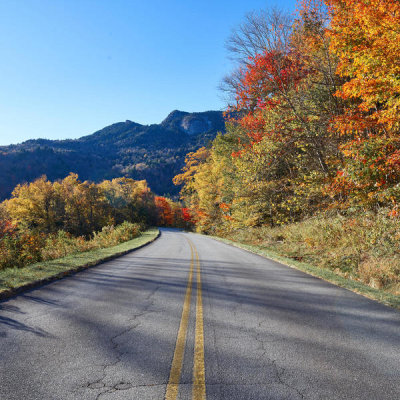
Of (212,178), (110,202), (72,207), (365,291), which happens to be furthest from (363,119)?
(110,202)

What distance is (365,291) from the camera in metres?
6.23

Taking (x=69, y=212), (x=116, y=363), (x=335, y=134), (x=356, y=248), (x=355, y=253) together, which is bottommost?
(x=69, y=212)

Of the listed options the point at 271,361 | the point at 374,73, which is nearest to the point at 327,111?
the point at 374,73

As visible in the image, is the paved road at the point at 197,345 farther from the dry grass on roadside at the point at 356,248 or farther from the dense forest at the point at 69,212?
the dense forest at the point at 69,212

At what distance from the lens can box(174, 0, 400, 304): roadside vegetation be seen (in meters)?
8.27

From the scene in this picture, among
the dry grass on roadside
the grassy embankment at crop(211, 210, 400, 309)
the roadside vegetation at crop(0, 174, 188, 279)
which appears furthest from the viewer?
the roadside vegetation at crop(0, 174, 188, 279)

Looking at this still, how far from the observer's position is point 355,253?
389 inches

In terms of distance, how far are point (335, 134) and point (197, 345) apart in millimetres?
14268

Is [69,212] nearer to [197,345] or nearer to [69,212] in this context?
[69,212]

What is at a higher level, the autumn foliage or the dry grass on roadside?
the autumn foliage

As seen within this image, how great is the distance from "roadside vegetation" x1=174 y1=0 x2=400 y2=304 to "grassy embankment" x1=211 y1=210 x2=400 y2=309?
0.16ft

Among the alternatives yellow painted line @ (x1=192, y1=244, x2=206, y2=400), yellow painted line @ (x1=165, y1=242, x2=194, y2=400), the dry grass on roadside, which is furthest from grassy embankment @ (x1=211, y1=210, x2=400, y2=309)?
yellow painted line @ (x1=165, y1=242, x2=194, y2=400)

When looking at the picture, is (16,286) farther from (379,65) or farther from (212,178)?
(212,178)

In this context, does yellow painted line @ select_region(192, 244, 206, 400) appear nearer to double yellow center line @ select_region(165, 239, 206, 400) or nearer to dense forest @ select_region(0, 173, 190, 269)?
double yellow center line @ select_region(165, 239, 206, 400)
